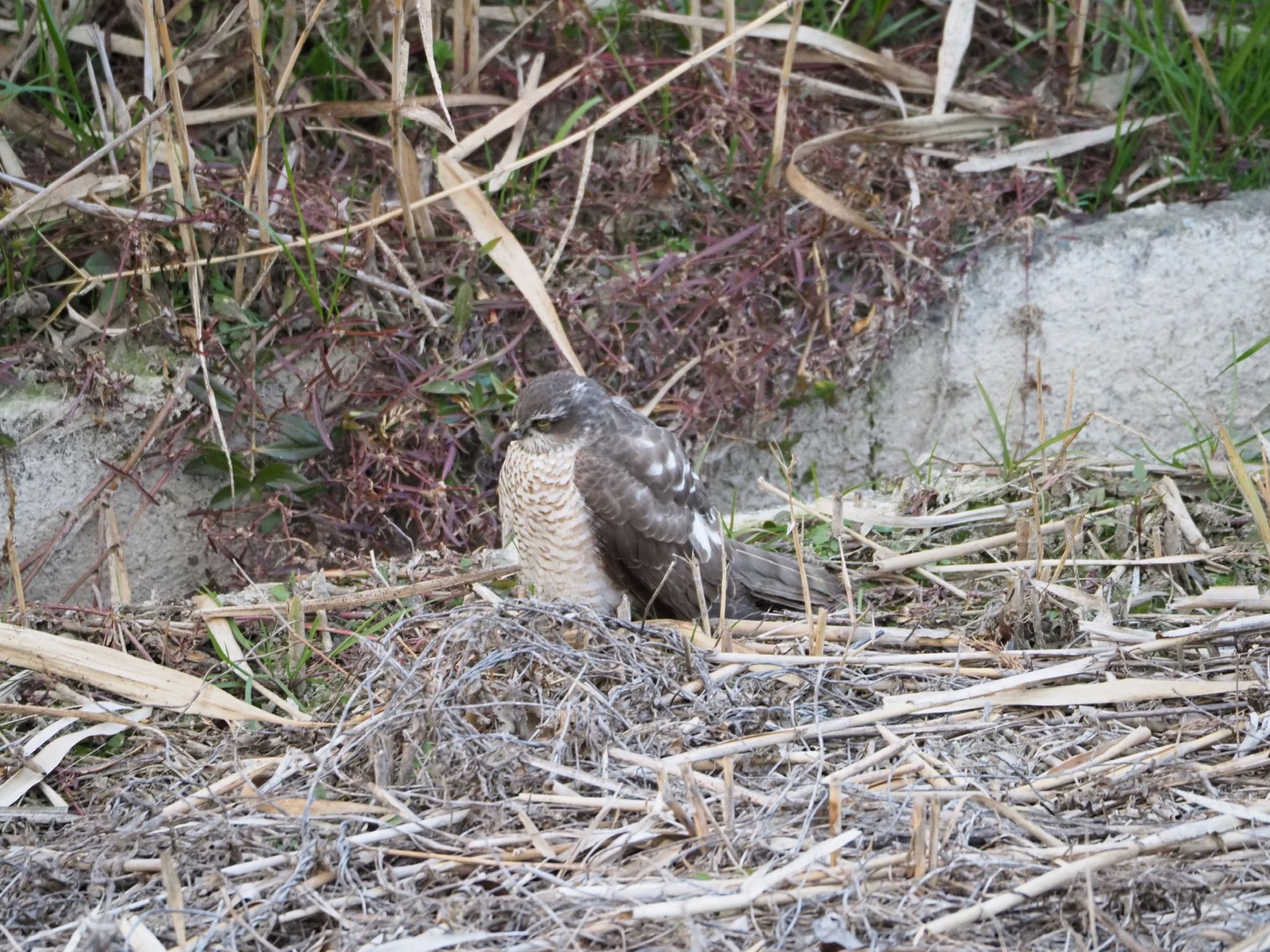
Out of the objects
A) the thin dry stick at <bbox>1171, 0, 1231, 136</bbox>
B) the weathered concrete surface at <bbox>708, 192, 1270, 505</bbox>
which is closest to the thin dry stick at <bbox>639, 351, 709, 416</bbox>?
the weathered concrete surface at <bbox>708, 192, 1270, 505</bbox>

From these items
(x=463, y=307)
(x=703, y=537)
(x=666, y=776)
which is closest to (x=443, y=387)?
(x=463, y=307)

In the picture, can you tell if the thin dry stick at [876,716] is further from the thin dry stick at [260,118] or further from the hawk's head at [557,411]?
the thin dry stick at [260,118]

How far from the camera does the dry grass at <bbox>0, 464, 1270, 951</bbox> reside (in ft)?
7.99

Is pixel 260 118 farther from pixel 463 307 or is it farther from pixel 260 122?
pixel 463 307

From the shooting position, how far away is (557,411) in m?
3.93

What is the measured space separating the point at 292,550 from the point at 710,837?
2.28 metres

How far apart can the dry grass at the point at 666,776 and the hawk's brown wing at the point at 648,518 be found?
0.61ft

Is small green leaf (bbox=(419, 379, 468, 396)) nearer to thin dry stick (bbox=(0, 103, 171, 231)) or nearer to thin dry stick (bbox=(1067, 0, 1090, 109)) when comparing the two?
thin dry stick (bbox=(0, 103, 171, 231))

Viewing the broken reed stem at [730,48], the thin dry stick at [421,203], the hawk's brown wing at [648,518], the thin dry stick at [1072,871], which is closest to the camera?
the thin dry stick at [1072,871]

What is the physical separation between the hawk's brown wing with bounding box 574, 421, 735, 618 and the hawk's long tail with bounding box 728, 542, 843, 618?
8 cm

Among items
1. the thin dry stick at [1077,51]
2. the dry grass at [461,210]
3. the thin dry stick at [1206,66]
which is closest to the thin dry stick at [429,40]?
the dry grass at [461,210]

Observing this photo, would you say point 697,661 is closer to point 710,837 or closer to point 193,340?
point 710,837

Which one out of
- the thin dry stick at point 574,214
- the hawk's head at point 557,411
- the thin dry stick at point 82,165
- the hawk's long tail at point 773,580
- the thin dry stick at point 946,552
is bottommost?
the hawk's long tail at point 773,580

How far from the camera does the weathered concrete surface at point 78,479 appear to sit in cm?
447
